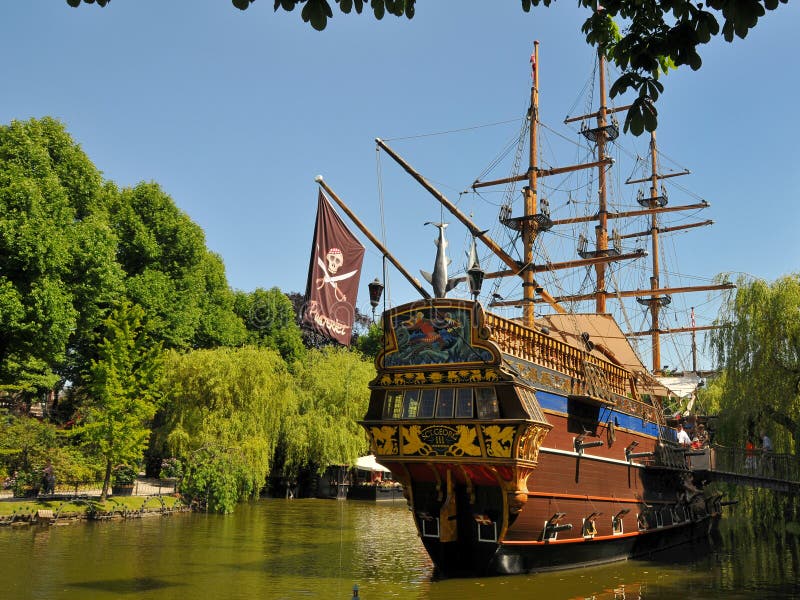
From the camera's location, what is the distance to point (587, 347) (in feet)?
59.7

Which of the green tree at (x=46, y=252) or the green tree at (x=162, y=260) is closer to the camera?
the green tree at (x=46, y=252)

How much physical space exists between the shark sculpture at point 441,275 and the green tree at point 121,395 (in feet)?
42.8

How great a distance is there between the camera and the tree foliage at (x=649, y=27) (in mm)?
4309

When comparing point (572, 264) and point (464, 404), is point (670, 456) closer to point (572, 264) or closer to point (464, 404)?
point (464, 404)

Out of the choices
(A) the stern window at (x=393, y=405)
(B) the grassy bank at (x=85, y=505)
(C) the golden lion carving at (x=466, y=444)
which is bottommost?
(B) the grassy bank at (x=85, y=505)

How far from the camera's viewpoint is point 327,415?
34125mm

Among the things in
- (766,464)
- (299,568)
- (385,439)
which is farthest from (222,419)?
(766,464)

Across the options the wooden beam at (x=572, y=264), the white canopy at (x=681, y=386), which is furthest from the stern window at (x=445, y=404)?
the white canopy at (x=681, y=386)

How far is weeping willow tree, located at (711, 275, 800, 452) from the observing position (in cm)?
1936

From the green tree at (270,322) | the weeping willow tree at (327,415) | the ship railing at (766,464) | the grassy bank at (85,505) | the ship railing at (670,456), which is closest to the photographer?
the ship railing at (766,464)

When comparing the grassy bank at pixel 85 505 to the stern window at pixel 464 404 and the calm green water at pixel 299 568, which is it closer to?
the calm green water at pixel 299 568

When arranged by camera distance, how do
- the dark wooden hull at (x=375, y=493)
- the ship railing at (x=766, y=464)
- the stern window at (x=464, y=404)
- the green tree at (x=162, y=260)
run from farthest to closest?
the dark wooden hull at (x=375, y=493) < the green tree at (x=162, y=260) < the ship railing at (x=766, y=464) < the stern window at (x=464, y=404)

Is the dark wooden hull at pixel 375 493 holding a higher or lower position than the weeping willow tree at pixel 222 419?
lower

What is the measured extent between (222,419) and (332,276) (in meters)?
16.2
